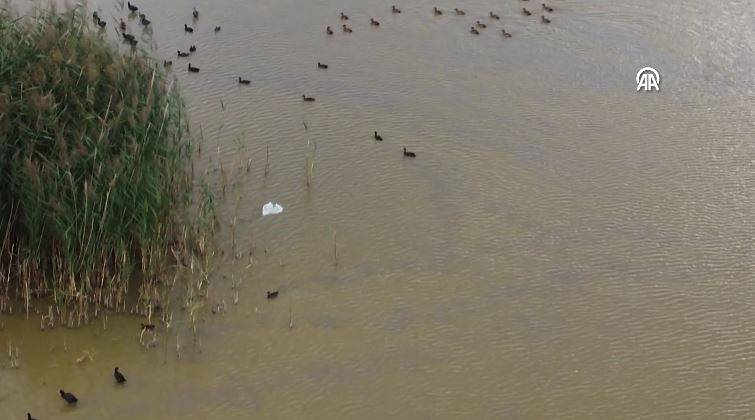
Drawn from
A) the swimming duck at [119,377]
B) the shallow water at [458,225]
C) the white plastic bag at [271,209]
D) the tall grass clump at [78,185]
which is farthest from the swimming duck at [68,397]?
the white plastic bag at [271,209]

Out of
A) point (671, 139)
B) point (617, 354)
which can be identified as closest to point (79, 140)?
point (617, 354)

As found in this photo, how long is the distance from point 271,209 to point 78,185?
158 cm

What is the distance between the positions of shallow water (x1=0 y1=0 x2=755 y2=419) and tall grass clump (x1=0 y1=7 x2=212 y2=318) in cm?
32

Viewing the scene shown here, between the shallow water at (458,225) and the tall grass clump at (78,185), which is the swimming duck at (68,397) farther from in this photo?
the tall grass clump at (78,185)

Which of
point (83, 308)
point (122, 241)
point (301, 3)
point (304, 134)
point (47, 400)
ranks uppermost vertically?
point (301, 3)

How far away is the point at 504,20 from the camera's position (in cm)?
1014

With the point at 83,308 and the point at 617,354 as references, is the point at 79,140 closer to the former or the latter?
the point at 83,308

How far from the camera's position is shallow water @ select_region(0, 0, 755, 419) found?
543 centimetres

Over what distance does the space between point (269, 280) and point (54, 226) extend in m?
1.40

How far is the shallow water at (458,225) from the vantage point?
5.43m

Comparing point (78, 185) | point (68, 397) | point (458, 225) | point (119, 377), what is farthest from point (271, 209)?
point (68, 397)

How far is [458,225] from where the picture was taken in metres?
6.90

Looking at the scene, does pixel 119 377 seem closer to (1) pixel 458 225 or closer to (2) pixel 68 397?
(2) pixel 68 397

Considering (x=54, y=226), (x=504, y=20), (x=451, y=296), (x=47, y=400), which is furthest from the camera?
(x=504, y=20)
